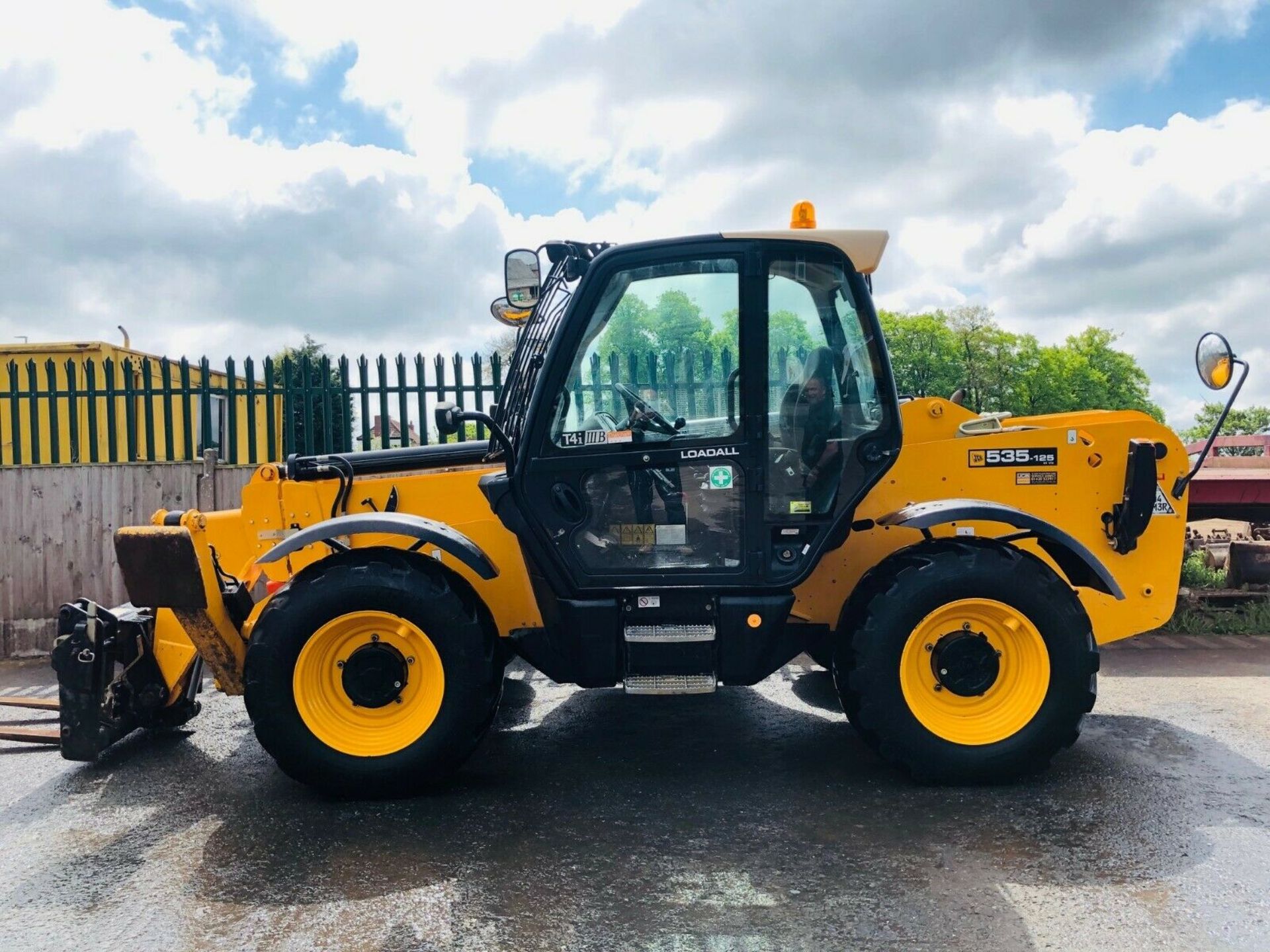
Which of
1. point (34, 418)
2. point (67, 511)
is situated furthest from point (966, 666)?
point (34, 418)

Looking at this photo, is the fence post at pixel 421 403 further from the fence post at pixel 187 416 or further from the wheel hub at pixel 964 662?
the wheel hub at pixel 964 662

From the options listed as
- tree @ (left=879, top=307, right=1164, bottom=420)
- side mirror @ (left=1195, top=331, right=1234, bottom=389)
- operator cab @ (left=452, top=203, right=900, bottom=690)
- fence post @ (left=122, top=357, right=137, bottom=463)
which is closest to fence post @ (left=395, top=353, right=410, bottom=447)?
fence post @ (left=122, top=357, right=137, bottom=463)

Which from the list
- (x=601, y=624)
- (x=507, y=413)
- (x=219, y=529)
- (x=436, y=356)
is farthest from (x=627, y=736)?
(x=436, y=356)

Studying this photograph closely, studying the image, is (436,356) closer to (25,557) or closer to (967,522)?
(25,557)

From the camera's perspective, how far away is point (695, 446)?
421 cm

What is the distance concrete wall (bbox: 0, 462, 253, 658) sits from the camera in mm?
8141

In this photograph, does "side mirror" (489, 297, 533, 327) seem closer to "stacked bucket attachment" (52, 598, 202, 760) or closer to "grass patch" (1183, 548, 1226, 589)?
"stacked bucket attachment" (52, 598, 202, 760)

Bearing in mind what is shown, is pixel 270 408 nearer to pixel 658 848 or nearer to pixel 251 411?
pixel 251 411

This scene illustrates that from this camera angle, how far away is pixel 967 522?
451 centimetres

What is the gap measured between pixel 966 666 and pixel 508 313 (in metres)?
2.93

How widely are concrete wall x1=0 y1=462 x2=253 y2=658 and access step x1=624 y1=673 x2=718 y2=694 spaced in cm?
529

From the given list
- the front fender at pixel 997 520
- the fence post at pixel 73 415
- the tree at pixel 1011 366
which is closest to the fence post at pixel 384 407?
the fence post at pixel 73 415

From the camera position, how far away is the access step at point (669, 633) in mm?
4262

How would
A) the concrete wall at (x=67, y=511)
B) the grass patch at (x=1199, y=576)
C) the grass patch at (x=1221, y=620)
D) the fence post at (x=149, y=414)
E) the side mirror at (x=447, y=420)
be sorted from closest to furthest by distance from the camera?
the side mirror at (x=447, y=420) < the grass patch at (x=1221, y=620) < the grass patch at (x=1199, y=576) < the concrete wall at (x=67, y=511) < the fence post at (x=149, y=414)
